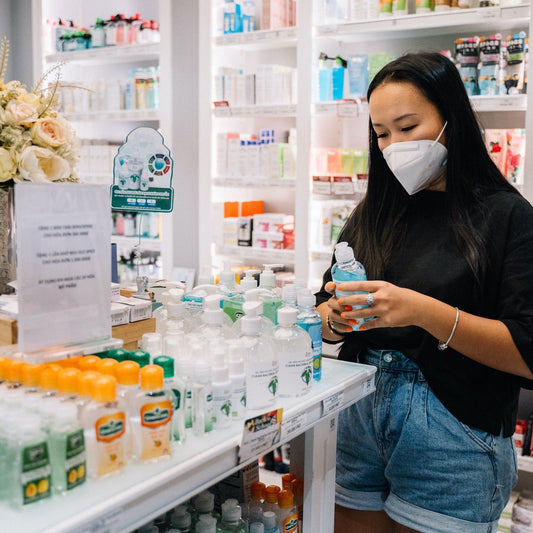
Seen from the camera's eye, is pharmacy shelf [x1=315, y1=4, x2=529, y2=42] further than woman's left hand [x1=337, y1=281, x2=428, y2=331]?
Yes

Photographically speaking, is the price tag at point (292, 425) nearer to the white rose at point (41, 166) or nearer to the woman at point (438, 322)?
the woman at point (438, 322)

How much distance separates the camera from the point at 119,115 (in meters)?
4.82

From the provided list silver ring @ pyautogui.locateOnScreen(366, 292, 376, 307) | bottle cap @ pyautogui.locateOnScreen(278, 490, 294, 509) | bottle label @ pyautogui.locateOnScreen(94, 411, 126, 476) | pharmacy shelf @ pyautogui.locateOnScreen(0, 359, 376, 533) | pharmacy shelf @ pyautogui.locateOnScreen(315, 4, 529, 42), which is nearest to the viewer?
pharmacy shelf @ pyautogui.locateOnScreen(0, 359, 376, 533)

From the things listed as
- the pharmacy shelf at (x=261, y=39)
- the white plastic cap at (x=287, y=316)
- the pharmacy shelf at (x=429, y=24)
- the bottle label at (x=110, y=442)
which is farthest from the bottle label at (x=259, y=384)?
the pharmacy shelf at (x=261, y=39)

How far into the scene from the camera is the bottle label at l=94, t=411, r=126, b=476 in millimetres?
1050

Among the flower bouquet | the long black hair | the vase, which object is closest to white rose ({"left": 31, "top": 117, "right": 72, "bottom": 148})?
the flower bouquet

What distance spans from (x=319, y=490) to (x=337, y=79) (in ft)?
8.92

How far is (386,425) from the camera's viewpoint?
1.69 meters

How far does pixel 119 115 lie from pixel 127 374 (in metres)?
3.98

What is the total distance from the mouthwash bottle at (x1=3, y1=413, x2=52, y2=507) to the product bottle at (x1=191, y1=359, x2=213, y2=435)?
0.99ft

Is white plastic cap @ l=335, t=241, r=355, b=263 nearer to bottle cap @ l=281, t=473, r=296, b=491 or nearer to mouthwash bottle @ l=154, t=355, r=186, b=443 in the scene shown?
mouthwash bottle @ l=154, t=355, r=186, b=443

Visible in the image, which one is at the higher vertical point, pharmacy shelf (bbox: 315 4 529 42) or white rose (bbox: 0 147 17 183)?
pharmacy shelf (bbox: 315 4 529 42)

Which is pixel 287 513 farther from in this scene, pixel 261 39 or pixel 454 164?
pixel 261 39

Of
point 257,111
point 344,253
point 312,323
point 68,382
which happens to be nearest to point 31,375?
point 68,382
